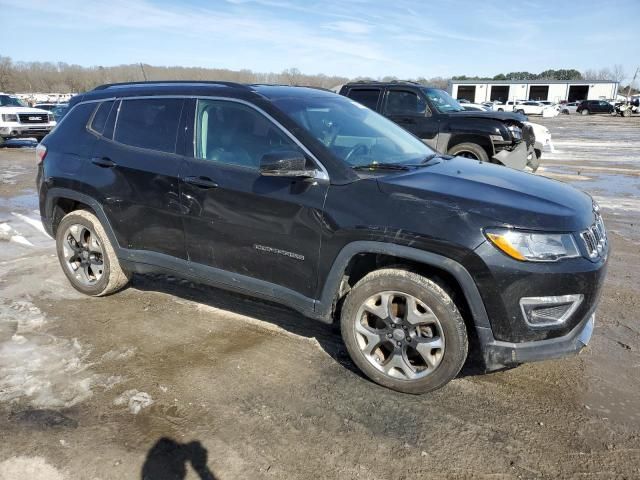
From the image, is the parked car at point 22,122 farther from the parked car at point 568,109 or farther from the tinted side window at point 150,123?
the parked car at point 568,109

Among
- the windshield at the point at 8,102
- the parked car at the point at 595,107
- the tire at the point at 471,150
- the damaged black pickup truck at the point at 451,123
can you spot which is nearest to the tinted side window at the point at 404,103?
the damaged black pickup truck at the point at 451,123

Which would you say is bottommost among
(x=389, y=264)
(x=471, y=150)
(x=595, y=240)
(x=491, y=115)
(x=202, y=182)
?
(x=389, y=264)

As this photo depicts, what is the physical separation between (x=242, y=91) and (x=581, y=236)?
8.24 feet

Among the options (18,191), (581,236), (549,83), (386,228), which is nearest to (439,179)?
(386,228)

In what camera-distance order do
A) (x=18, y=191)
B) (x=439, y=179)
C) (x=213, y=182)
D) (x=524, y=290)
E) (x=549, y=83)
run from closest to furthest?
(x=524, y=290) < (x=439, y=179) < (x=213, y=182) < (x=18, y=191) < (x=549, y=83)

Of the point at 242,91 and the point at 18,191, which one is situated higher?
the point at 242,91

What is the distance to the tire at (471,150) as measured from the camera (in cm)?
939

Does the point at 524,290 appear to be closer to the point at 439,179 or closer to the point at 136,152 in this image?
the point at 439,179

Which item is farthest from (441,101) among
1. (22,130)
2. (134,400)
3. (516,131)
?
(22,130)

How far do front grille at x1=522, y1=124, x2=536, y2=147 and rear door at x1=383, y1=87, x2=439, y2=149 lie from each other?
172cm

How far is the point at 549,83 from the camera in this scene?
7462 cm

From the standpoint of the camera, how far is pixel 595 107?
170 ft

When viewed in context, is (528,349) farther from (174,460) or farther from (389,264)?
(174,460)

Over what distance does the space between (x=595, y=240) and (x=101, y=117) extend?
160 inches
